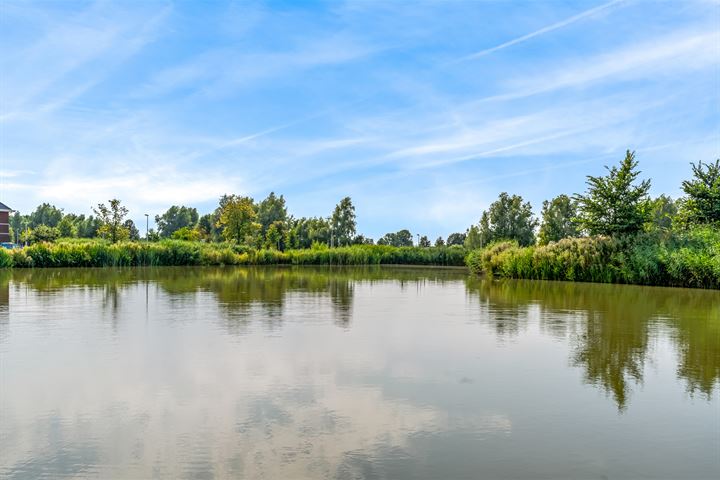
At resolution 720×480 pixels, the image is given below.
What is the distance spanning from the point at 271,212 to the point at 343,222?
11.8 metres

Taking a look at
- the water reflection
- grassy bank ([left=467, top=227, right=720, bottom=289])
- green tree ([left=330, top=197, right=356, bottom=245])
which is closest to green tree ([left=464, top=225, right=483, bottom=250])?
green tree ([left=330, top=197, right=356, bottom=245])

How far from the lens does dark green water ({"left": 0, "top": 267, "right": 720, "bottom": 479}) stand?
478 cm

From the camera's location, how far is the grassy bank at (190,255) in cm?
4119

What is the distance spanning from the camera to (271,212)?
82.2 m

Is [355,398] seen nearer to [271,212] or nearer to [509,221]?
[509,221]

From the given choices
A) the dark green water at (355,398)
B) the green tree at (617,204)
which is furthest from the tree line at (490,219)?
the dark green water at (355,398)

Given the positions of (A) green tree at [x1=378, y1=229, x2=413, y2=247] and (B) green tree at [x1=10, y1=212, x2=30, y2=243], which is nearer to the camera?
(A) green tree at [x1=378, y1=229, x2=413, y2=247]

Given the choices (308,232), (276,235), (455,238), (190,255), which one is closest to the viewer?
(190,255)

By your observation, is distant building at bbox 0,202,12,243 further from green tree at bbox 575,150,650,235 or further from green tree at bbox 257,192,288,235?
green tree at bbox 575,150,650,235

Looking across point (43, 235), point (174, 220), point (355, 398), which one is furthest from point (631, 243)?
point (174, 220)

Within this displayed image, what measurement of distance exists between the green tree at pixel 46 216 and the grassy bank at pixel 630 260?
10391cm

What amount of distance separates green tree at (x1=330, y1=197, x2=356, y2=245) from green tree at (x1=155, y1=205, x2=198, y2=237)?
129 feet

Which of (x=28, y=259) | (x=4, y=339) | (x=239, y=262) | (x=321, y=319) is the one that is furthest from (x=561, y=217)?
(x=4, y=339)

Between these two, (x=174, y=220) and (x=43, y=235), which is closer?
(x=43, y=235)
